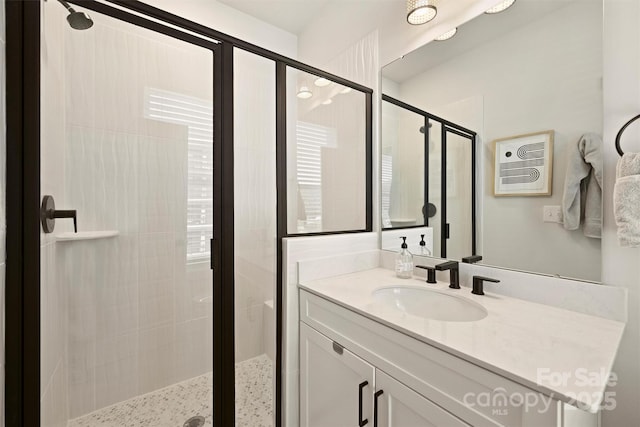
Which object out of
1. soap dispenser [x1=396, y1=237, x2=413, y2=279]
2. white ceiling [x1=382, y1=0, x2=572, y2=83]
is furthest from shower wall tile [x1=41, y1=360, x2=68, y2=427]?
white ceiling [x1=382, y1=0, x2=572, y2=83]

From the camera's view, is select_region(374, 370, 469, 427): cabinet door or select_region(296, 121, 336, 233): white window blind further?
select_region(296, 121, 336, 233): white window blind

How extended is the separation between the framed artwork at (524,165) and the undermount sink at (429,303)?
1.60ft

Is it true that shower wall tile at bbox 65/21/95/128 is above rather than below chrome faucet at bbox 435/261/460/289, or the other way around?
above

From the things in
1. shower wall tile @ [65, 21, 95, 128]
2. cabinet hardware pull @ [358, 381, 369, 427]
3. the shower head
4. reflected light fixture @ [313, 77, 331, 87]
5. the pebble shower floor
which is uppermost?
reflected light fixture @ [313, 77, 331, 87]

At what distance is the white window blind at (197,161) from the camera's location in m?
1.08

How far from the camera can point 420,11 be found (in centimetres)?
134

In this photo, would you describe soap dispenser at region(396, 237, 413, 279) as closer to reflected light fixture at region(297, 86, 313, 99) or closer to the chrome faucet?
the chrome faucet

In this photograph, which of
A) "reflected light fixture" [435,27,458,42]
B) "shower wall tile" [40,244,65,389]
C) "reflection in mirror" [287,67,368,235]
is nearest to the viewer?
"shower wall tile" [40,244,65,389]

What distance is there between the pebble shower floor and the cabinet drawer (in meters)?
0.48

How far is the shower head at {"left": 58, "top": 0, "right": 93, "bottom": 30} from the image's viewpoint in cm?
89

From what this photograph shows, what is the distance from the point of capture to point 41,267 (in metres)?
0.83

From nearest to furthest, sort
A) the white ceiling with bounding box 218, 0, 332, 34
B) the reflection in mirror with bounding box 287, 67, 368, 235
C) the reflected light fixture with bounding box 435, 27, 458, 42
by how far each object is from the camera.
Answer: the reflected light fixture with bounding box 435, 27, 458, 42 → the reflection in mirror with bounding box 287, 67, 368, 235 → the white ceiling with bounding box 218, 0, 332, 34

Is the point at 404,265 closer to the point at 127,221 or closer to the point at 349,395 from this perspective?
the point at 349,395

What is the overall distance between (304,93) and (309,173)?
43 cm
